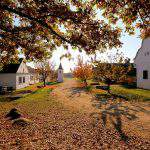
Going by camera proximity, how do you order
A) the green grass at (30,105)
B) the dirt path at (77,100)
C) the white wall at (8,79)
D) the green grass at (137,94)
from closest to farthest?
1. the green grass at (30,105)
2. the dirt path at (77,100)
3. the green grass at (137,94)
4. the white wall at (8,79)

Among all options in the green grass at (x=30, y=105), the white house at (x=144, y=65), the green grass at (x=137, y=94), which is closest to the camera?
the green grass at (x=30, y=105)

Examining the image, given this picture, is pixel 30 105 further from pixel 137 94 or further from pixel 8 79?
pixel 8 79

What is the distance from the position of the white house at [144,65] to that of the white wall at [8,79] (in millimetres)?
20940

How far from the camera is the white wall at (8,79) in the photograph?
35500mm

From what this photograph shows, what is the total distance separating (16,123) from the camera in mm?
11203

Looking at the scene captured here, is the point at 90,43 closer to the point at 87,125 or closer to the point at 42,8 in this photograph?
the point at 42,8

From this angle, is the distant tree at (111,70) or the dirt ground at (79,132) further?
the distant tree at (111,70)

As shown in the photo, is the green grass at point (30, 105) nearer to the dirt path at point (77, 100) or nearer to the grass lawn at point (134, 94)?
the dirt path at point (77, 100)

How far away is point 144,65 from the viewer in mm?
32719

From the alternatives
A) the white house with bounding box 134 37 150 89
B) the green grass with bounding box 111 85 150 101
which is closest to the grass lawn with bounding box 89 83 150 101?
the green grass with bounding box 111 85 150 101

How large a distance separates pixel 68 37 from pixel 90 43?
4.64 feet

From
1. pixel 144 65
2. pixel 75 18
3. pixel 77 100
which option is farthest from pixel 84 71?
pixel 75 18

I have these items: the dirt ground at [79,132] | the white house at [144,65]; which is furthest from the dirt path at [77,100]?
the white house at [144,65]

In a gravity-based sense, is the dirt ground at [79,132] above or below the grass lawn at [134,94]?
below
